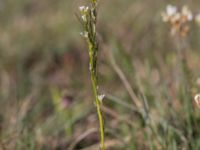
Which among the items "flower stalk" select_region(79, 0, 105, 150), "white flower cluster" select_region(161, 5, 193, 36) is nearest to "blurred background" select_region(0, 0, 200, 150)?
"white flower cluster" select_region(161, 5, 193, 36)

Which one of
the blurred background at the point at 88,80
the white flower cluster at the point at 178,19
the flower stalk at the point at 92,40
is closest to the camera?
the flower stalk at the point at 92,40

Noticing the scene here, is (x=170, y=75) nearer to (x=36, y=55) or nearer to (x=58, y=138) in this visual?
(x=58, y=138)

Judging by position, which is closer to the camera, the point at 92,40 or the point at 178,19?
the point at 92,40

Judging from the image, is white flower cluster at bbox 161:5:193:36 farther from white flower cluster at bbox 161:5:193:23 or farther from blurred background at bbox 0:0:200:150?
blurred background at bbox 0:0:200:150

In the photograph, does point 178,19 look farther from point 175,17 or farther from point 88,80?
point 88,80

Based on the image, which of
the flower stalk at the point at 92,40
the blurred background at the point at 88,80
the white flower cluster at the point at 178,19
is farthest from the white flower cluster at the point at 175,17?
the flower stalk at the point at 92,40

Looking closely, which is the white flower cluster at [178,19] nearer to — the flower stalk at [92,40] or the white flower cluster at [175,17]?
the white flower cluster at [175,17]

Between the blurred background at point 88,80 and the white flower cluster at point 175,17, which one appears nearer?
the white flower cluster at point 175,17

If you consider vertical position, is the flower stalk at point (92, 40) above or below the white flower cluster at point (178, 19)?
below

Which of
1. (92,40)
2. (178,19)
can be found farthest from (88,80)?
(92,40)
